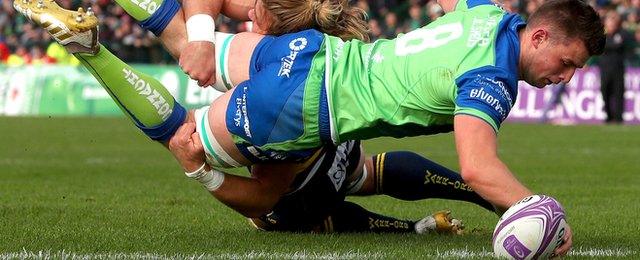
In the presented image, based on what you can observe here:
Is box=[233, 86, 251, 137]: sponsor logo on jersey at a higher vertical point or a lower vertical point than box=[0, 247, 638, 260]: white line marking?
higher

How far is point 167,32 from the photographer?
6.70 m

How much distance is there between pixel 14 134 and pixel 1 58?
1209cm

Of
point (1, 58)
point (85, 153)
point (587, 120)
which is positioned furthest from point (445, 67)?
point (1, 58)

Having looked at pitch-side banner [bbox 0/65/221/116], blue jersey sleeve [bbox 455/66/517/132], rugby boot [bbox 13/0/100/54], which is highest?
blue jersey sleeve [bbox 455/66/517/132]

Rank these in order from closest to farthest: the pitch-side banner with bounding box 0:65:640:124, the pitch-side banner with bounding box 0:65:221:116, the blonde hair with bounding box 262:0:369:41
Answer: the blonde hair with bounding box 262:0:369:41 < the pitch-side banner with bounding box 0:65:640:124 < the pitch-side banner with bounding box 0:65:221:116

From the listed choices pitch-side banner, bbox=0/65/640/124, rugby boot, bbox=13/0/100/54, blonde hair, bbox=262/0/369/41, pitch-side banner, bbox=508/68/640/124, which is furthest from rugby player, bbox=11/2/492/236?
pitch-side banner, bbox=0/65/640/124

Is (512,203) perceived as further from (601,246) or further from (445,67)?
(601,246)

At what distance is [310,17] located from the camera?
6.48m

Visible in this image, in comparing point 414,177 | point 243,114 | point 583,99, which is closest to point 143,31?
point 583,99

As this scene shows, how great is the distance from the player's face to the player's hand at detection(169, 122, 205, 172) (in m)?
1.68

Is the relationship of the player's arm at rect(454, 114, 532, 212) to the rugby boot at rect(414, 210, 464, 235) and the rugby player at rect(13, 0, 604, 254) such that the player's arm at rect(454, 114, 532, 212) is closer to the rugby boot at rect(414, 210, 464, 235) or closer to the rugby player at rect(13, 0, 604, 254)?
the rugby player at rect(13, 0, 604, 254)

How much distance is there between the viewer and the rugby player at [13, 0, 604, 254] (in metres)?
5.24

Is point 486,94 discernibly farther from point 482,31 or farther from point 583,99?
point 583,99

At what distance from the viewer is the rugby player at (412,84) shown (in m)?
5.24
